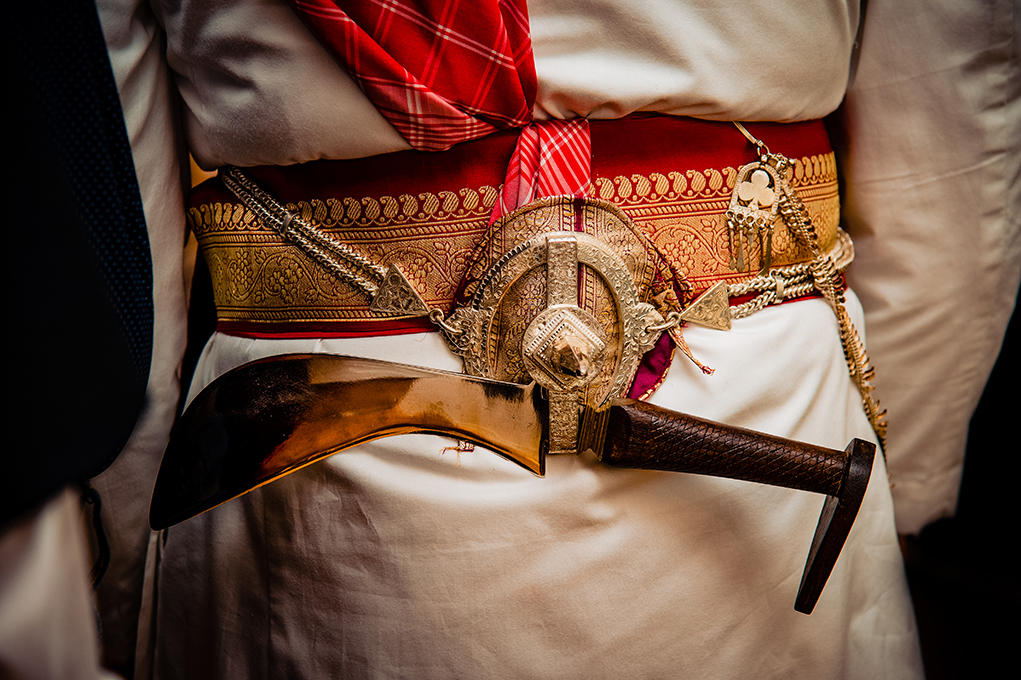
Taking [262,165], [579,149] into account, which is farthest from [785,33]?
[262,165]

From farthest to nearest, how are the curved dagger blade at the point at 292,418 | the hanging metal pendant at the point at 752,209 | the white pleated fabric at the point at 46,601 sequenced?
the hanging metal pendant at the point at 752,209 → the curved dagger blade at the point at 292,418 → the white pleated fabric at the point at 46,601

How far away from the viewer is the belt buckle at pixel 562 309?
1.43 ft

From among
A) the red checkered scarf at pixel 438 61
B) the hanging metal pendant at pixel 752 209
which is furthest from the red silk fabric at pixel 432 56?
the hanging metal pendant at pixel 752 209

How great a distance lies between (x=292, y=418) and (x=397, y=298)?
128 mm

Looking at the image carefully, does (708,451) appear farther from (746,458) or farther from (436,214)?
(436,214)

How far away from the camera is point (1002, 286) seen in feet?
2.19

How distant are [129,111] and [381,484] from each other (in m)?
0.39

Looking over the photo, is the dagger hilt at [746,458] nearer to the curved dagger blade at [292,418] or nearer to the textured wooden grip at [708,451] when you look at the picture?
the textured wooden grip at [708,451]

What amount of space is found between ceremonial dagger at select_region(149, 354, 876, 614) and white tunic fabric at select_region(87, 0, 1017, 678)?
5 cm

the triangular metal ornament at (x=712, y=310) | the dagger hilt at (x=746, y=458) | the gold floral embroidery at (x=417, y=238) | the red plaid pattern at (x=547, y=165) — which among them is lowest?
the dagger hilt at (x=746, y=458)

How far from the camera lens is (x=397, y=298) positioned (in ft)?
1.48

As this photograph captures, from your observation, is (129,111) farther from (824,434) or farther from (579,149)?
(824,434)

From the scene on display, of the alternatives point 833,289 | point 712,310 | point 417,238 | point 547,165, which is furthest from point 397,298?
point 833,289

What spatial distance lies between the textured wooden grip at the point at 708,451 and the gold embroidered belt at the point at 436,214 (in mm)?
128
